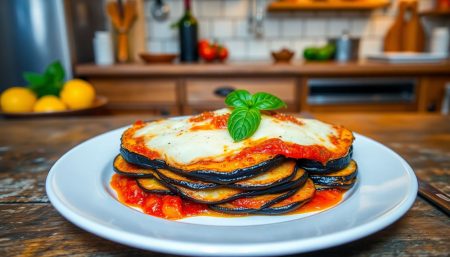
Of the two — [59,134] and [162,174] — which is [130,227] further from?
[59,134]

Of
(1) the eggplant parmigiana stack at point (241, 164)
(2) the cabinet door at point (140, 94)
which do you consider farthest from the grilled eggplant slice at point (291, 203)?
(2) the cabinet door at point (140, 94)

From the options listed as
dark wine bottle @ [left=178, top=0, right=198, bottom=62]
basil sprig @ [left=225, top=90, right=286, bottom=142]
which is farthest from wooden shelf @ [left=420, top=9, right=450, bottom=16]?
basil sprig @ [left=225, top=90, right=286, bottom=142]

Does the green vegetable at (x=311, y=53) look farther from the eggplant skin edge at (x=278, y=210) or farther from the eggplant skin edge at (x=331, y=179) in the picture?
the eggplant skin edge at (x=278, y=210)

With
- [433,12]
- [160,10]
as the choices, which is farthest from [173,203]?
[433,12]

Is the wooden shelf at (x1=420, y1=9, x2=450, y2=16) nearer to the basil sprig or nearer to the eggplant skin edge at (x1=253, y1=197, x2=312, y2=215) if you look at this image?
the basil sprig

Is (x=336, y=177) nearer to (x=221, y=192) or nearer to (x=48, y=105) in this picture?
(x=221, y=192)

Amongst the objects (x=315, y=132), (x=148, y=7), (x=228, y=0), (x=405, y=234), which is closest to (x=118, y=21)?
(x=148, y=7)
